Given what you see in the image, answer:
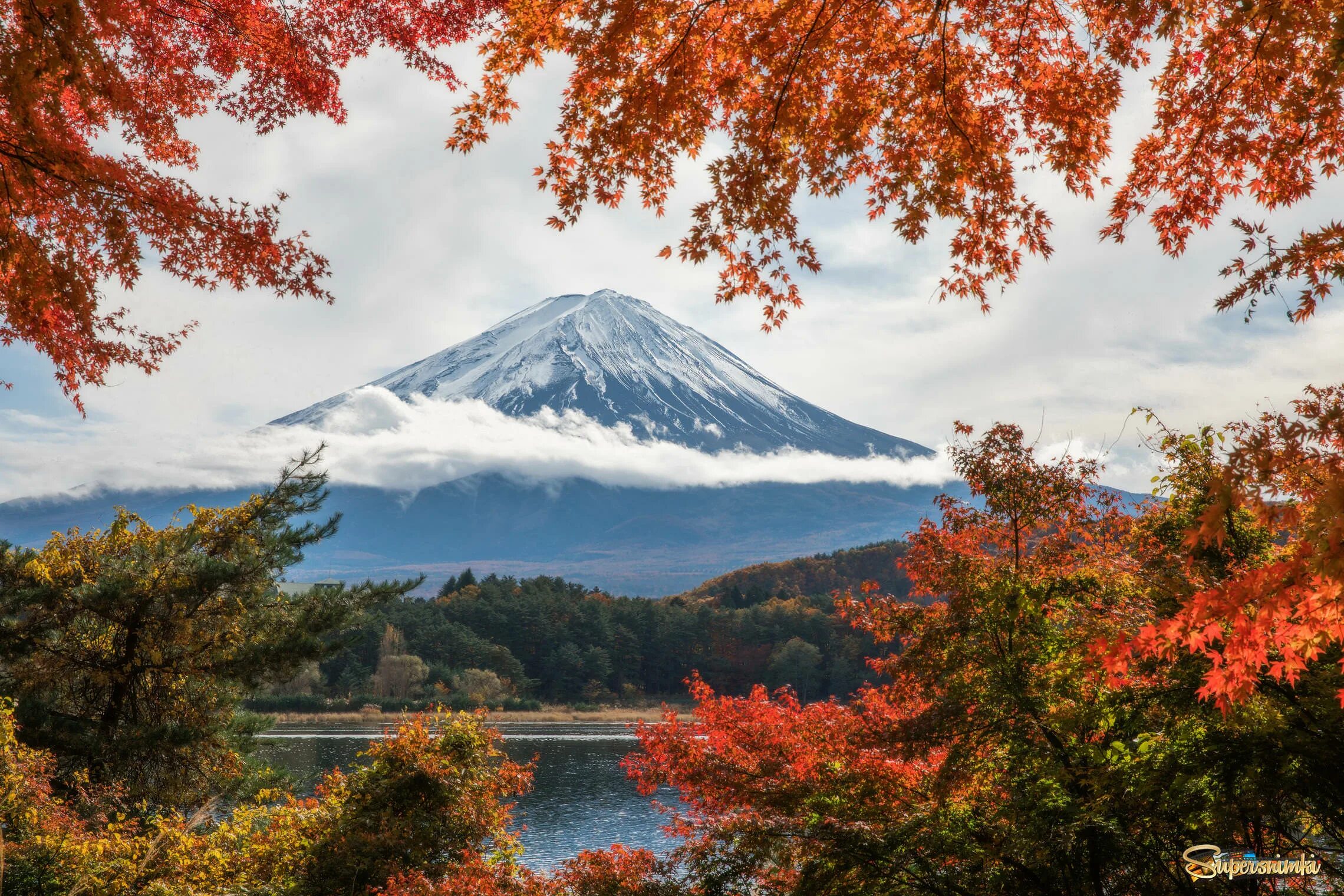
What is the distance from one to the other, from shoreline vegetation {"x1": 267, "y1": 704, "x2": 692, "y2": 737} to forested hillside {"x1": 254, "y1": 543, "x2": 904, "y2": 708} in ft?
4.06

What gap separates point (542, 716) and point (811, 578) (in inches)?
1180

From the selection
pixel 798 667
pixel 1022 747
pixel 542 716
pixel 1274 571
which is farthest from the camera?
pixel 798 667

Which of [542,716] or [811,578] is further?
[811,578]

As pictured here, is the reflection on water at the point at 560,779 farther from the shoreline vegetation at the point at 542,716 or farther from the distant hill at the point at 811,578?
the distant hill at the point at 811,578

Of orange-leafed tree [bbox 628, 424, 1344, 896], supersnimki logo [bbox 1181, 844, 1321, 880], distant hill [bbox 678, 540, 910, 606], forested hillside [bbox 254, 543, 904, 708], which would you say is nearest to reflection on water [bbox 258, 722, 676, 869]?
orange-leafed tree [bbox 628, 424, 1344, 896]

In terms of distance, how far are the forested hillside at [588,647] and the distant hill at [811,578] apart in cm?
26

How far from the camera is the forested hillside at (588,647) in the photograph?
47719 millimetres

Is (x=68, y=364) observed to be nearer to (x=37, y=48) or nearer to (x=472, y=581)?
(x=37, y=48)

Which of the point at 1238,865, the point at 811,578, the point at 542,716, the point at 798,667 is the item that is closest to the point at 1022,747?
the point at 1238,865

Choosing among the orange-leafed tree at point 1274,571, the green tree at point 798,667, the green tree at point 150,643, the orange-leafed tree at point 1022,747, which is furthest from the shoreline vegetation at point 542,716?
the orange-leafed tree at point 1274,571

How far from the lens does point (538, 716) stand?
4966cm

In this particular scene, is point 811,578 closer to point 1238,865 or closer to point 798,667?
point 798,667

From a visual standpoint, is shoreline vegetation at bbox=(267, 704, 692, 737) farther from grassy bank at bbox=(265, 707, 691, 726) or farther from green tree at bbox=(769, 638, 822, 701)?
green tree at bbox=(769, 638, 822, 701)

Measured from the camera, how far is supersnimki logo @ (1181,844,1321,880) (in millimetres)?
4336
